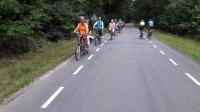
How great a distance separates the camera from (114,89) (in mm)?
10852

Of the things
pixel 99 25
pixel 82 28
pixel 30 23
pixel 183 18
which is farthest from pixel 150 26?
pixel 183 18

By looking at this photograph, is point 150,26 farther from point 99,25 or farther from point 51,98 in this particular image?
point 51,98

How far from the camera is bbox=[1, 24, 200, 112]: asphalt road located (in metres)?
8.71

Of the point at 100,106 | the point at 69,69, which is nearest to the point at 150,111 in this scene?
the point at 100,106

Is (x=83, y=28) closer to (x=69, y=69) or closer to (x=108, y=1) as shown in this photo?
(x=69, y=69)

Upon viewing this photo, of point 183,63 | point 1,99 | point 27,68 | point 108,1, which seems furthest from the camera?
point 108,1

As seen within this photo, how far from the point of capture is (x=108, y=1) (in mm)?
82938

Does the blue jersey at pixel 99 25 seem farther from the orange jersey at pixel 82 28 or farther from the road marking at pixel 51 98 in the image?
the road marking at pixel 51 98

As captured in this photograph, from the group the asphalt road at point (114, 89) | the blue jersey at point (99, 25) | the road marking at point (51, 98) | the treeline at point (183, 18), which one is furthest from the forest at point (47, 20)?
the road marking at point (51, 98)

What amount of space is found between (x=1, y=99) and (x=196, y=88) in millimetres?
5170

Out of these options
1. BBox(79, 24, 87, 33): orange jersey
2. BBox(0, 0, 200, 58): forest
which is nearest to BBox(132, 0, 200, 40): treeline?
BBox(0, 0, 200, 58): forest

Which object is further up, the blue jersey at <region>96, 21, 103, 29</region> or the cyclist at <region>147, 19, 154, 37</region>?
the blue jersey at <region>96, 21, 103, 29</region>

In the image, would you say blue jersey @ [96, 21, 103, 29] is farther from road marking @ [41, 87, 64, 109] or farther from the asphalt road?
road marking @ [41, 87, 64, 109]

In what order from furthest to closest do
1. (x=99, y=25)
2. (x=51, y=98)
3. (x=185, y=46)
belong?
(x=99, y=25) < (x=185, y=46) < (x=51, y=98)
